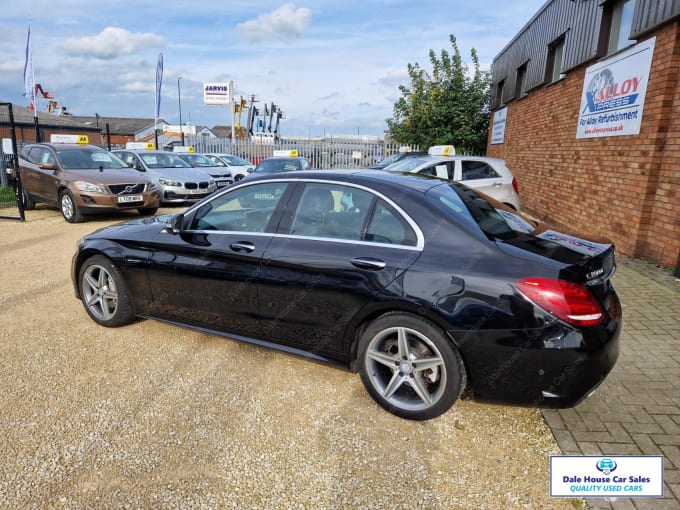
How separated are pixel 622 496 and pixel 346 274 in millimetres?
1860

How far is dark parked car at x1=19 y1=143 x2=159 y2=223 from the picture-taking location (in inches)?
376

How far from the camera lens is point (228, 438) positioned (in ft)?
8.79

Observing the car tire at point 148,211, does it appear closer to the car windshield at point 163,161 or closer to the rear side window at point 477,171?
the car windshield at point 163,161

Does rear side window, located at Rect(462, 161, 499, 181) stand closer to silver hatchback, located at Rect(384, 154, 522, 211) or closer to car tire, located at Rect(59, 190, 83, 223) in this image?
silver hatchback, located at Rect(384, 154, 522, 211)

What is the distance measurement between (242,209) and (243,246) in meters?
0.40

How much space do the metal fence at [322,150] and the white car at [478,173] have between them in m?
13.9

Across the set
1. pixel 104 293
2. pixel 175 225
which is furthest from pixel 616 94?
pixel 104 293

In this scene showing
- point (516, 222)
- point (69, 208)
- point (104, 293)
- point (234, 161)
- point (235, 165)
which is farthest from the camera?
point (234, 161)

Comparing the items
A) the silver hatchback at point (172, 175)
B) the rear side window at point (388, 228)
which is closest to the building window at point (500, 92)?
the silver hatchback at point (172, 175)

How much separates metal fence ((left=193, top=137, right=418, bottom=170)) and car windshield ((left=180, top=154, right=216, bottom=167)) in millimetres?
→ 8594

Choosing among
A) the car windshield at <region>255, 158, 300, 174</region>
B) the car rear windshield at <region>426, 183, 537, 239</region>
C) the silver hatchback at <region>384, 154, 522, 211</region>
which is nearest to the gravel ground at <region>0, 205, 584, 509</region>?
the car rear windshield at <region>426, 183, 537, 239</region>

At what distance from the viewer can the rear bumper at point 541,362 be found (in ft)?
7.87

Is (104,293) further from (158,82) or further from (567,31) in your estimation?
(158,82)

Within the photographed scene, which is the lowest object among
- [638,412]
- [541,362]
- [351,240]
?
[638,412]
